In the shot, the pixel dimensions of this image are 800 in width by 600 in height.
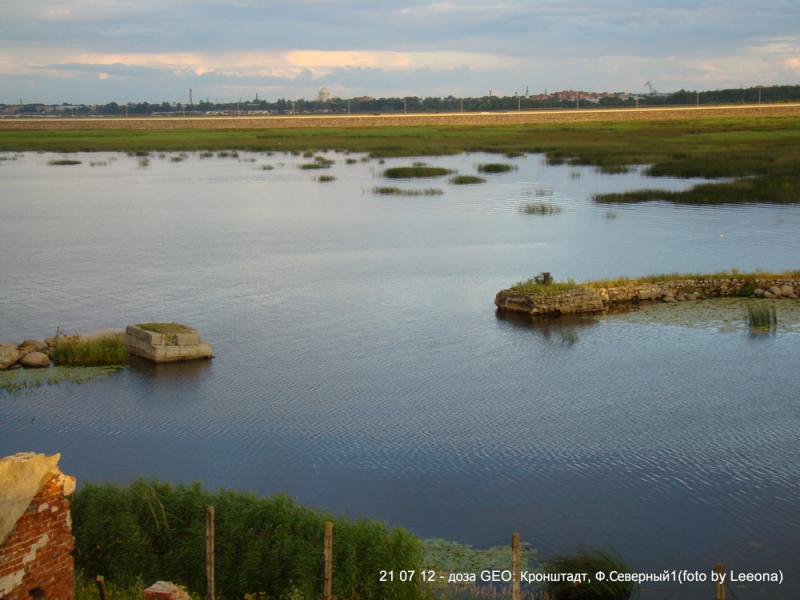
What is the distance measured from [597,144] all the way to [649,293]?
67.7 meters

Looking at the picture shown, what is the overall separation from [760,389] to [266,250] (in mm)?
24685

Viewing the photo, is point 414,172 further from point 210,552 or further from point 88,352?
point 210,552

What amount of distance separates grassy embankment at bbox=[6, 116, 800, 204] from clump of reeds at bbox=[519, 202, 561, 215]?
3.76m

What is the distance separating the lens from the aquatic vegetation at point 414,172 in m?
72.4

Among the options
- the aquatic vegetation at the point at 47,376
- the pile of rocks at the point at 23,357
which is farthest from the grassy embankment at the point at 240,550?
the pile of rocks at the point at 23,357

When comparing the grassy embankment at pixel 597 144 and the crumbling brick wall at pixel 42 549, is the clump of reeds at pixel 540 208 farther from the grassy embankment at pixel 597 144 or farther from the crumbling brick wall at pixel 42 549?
the crumbling brick wall at pixel 42 549

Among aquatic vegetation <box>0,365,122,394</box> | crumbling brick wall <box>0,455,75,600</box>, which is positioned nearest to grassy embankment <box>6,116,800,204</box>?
aquatic vegetation <box>0,365,122,394</box>

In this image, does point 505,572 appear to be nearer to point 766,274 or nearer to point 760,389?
point 760,389

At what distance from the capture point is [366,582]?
11562mm

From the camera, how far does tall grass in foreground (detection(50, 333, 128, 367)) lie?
2394 centimetres

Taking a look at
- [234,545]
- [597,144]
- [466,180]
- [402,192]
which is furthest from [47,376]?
[597,144]

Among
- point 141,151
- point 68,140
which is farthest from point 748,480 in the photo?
point 68,140

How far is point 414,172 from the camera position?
7356 cm

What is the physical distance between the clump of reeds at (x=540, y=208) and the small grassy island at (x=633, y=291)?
2149 centimetres
